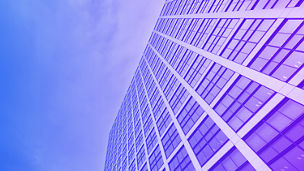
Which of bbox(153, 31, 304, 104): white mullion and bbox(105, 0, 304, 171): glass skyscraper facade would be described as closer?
bbox(153, 31, 304, 104): white mullion

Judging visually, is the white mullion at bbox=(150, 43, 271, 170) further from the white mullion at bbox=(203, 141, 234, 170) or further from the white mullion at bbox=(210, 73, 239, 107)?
the white mullion at bbox=(210, 73, 239, 107)

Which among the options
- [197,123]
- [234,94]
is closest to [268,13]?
[234,94]

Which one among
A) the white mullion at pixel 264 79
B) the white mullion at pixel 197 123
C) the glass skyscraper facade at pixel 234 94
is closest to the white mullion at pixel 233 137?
the glass skyscraper facade at pixel 234 94

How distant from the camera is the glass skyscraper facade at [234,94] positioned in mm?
17297

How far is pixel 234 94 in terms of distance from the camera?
80.9 feet

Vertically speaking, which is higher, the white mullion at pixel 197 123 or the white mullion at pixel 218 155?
the white mullion at pixel 197 123

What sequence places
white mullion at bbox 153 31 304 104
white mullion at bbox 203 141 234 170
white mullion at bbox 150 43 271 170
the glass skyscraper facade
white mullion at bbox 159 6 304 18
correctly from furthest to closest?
white mullion at bbox 203 141 234 170 < white mullion at bbox 159 6 304 18 < white mullion at bbox 150 43 271 170 < the glass skyscraper facade < white mullion at bbox 153 31 304 104

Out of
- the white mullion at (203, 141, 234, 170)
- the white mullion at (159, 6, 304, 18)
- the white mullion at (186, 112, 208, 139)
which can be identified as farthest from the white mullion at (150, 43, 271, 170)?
the white mullion at (159, 6, 304, 18)

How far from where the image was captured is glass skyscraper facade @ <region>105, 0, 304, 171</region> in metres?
17.3

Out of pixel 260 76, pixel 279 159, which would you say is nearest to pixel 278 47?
pixel 260 76

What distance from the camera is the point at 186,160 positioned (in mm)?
29500

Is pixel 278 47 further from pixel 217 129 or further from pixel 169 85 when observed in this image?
pixel 169 85

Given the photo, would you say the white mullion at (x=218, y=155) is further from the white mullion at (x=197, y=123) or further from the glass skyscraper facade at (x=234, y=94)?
the white mullion at (x=197, y=123)

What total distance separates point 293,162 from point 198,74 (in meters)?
22.0
